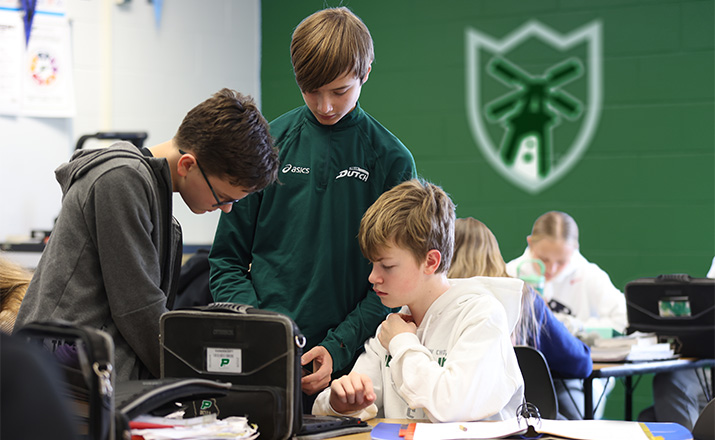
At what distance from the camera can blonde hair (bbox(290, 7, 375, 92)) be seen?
1.63 meters

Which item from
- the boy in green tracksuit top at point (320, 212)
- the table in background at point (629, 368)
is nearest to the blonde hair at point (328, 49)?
the boy in green tracksuit top at point (320, 212)

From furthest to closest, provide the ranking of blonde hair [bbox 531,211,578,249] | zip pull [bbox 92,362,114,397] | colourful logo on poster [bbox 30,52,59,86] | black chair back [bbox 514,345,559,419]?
blonde hair [bbox 531,211,578,249] < colourful logo on poster [bbox 30,52,59,86] < black chair back [bbox 514,345,559,419] < zip pull [bbox 92,362,114,397]

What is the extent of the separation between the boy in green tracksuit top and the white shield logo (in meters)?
2.54

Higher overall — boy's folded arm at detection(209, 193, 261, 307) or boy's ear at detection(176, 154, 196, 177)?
boy's ear at detection(176, 154, 196, 177)

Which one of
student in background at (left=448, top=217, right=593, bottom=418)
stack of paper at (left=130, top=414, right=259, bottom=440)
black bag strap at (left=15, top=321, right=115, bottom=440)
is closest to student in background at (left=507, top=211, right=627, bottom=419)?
student in background at (left=448, top=217, right=593, bottom=418)

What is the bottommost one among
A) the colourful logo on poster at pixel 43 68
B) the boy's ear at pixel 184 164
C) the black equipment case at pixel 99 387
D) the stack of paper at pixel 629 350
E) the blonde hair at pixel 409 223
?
the stack of paper at pixel 629 350

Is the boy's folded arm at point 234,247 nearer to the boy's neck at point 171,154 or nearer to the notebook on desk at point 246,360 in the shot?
the boy's neck at point 171,154

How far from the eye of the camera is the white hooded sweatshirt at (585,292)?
3779 mm

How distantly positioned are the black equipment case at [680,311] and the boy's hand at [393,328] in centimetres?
194

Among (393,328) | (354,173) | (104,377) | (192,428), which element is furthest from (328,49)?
(104,377)

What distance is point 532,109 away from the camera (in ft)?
13.9

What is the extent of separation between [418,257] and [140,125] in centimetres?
272

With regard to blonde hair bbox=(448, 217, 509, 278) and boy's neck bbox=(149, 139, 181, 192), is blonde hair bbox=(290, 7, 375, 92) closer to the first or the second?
boy's neck bbox=(149, 139, 181, 192)

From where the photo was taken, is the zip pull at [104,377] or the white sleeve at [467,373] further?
the white sleeve at [467,373]
